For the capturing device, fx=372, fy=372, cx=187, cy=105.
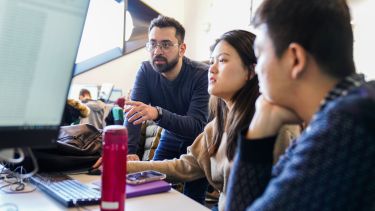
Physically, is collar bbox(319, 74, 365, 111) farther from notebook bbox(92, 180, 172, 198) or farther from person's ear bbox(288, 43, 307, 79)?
notebook bbox(92, 180, 172, 198)

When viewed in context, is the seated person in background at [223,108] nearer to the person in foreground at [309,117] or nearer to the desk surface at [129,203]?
the desk surface at [129,203]

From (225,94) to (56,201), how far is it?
0.68m

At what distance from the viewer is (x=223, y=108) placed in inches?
55.9

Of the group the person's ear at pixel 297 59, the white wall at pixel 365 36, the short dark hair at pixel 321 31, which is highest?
the white wall at pixel 365 36

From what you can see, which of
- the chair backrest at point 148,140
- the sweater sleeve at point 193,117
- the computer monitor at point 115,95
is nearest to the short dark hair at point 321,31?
the sweater sleeve at point 193,117

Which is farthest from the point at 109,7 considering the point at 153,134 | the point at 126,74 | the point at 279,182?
the point at 279,182

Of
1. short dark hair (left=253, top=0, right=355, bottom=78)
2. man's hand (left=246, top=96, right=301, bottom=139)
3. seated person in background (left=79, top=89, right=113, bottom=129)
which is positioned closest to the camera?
short dark hair (left=253, top=0, right=355, bottom=78)

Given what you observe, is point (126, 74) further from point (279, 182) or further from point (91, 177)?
point (279, 182)

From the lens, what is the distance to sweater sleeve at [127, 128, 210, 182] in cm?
133

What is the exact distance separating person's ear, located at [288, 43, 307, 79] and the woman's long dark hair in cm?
51

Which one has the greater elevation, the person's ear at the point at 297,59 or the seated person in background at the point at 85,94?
the person's ear at the point at 297,59

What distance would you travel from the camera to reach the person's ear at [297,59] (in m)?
0.68

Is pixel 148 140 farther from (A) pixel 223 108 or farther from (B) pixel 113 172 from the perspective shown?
(B) pixel 113 172

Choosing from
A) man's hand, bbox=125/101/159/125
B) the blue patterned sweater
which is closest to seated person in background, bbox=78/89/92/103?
man's hand, bbox=125/101/159/125
